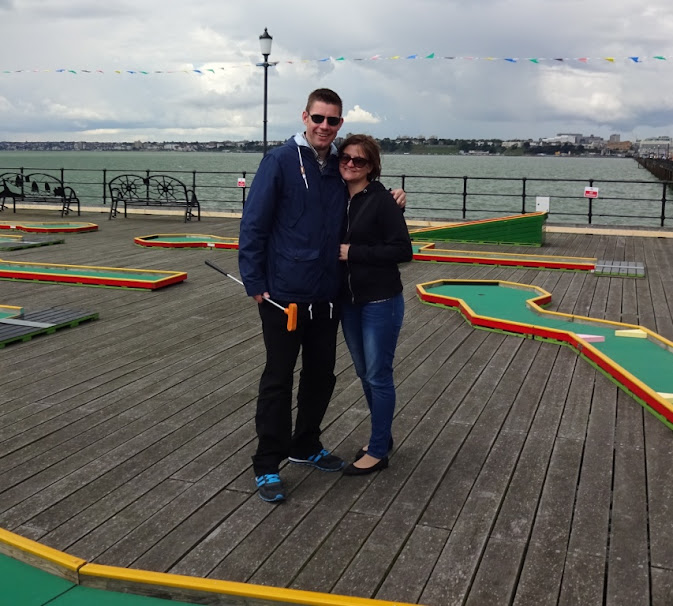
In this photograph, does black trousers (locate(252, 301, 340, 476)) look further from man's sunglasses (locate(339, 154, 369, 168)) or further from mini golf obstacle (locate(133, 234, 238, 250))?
mini golf obstacle (locate(133, 234, 238, 250))

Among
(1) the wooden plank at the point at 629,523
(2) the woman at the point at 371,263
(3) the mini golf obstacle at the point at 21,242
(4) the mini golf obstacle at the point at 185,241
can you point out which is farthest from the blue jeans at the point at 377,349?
(3) the mini golf obstacle at the point at 21,242

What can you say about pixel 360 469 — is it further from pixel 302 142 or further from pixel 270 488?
pixel 302 142

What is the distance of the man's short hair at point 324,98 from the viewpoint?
2.90m

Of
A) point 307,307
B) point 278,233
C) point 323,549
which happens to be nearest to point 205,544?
point 323,549

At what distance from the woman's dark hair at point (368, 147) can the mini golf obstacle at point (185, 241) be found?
7.35 meters

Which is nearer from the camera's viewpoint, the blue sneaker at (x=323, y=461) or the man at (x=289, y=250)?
the man at (x=289, y=250)

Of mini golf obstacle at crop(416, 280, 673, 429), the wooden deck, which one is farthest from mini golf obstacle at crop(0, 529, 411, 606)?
mini golf obstacle at crop(416, 280, 673, 429)

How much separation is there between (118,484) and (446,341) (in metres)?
Result: 3.04

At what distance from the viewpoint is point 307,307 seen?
3.00m

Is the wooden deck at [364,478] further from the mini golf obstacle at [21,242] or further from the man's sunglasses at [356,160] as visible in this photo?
the mini golf obstacle at [21,242]

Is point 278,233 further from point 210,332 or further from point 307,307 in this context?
point 210,332

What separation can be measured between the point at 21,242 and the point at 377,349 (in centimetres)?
882

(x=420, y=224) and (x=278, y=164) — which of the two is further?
(x=420, y=224)

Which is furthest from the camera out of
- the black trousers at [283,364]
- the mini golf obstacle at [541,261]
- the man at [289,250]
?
the mini golf obstacle at [541,261]
